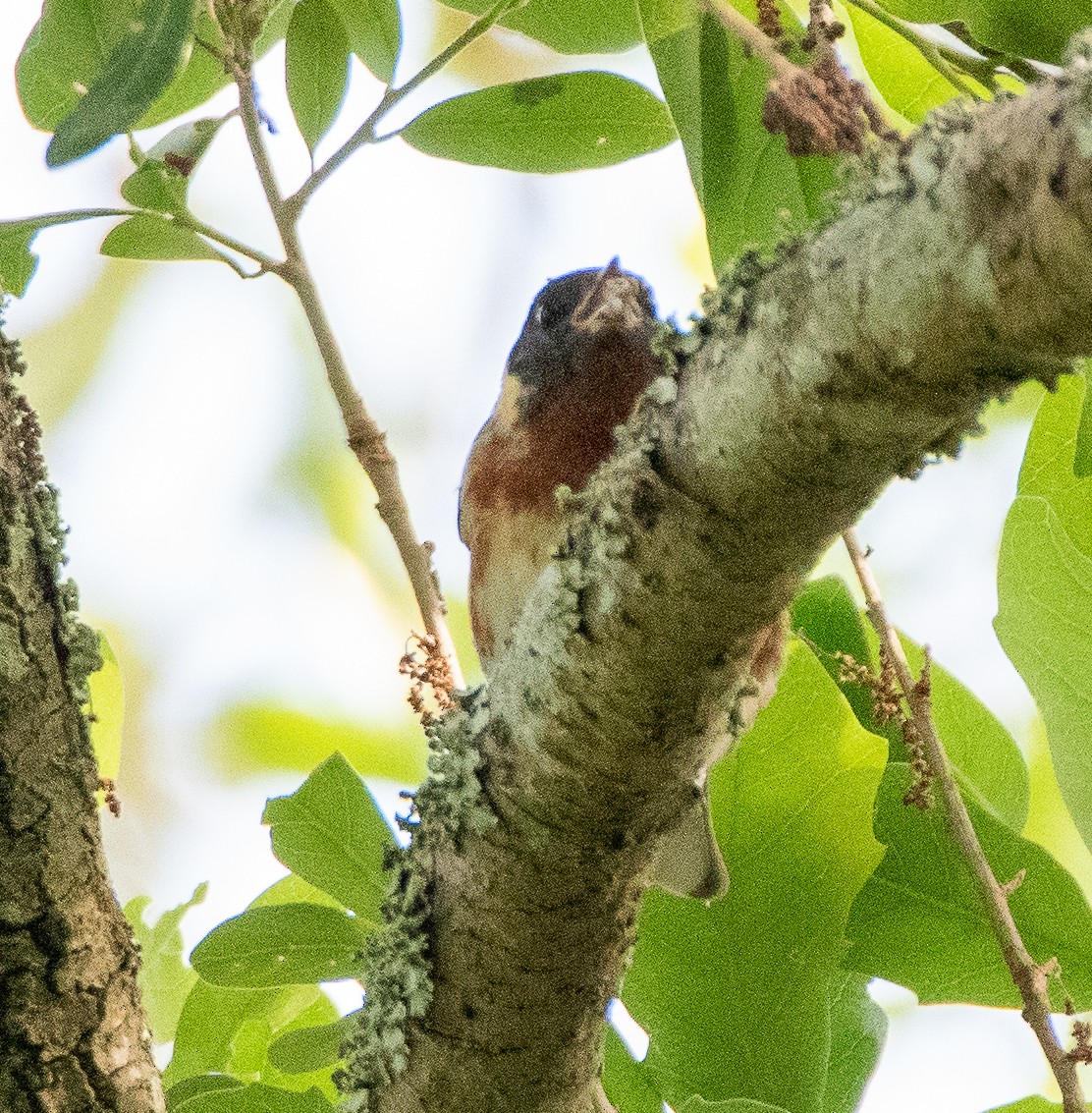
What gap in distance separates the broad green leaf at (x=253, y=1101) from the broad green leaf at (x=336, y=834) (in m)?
0.21

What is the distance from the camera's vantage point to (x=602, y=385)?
6.96 feet

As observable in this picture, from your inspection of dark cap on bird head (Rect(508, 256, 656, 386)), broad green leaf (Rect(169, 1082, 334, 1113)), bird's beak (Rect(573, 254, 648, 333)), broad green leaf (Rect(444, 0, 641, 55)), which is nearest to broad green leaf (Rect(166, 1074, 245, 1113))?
broad green leaf (Rect(169, 1082, 334, 1113))

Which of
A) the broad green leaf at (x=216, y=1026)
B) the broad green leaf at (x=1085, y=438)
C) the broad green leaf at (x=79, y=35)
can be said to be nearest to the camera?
the broad green leaf at (x=1085, y=438)

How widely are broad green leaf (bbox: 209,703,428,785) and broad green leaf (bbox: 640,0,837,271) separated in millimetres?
1423

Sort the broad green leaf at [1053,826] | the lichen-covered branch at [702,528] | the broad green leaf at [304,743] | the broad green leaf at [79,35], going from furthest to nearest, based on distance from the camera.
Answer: the broad green leaf at [304,743] → the broad green leaf at [1053,826] → the broad green leaf at [79,35] → the lichen-covered branch at [702,528]

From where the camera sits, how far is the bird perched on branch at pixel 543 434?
203 centimetres

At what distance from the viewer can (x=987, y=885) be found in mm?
1518

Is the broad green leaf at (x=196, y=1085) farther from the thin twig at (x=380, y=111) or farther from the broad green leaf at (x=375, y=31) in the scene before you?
the broad green leaf at (x=375, y=31)

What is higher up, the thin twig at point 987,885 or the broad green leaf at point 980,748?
the broad green leaf at point 980,748

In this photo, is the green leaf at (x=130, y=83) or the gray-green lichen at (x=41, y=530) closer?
the green leaf at (x=130, y=83)

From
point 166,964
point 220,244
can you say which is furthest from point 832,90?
point 166,964

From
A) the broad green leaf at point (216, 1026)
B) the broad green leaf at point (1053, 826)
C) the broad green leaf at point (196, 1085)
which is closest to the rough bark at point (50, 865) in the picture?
the broad green leaf at point (196, 1085)

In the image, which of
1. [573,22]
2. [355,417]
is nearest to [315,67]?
[573,22]

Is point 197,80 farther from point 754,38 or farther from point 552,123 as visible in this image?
point 754,38
